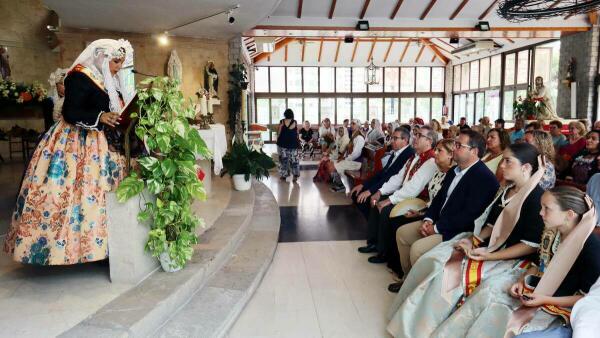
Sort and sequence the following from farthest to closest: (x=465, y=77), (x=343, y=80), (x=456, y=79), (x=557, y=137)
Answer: (x=343, y=80)
(x=456, y=79)
(x=465, y=77)
(x=557, y=137)

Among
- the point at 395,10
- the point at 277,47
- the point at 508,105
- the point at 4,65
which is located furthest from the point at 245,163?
the point at 277,47

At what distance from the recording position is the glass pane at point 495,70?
14461 millimetres

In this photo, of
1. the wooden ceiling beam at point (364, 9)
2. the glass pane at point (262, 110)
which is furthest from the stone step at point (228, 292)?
the glass pane at point (262, 110)

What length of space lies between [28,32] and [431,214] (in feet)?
30.7

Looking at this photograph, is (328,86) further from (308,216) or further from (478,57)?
(308,216)

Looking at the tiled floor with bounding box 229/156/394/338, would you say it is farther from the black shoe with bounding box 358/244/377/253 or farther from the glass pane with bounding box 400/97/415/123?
the glass pane with bounding box 400/97/415/123

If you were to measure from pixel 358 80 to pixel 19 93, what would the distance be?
13.4 metres

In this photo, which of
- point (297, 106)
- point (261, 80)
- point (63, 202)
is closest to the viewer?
point (63, 202)

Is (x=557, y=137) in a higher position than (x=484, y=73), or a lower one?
lower

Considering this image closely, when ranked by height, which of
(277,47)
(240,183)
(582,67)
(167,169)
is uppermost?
(277,47)

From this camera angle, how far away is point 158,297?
2217mm

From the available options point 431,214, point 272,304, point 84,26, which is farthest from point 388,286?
point 84,26

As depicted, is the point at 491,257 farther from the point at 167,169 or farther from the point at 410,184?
the point at 167,169

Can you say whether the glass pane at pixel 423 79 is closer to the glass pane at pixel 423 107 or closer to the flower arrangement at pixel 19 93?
the glass pane at pixel 423 107
